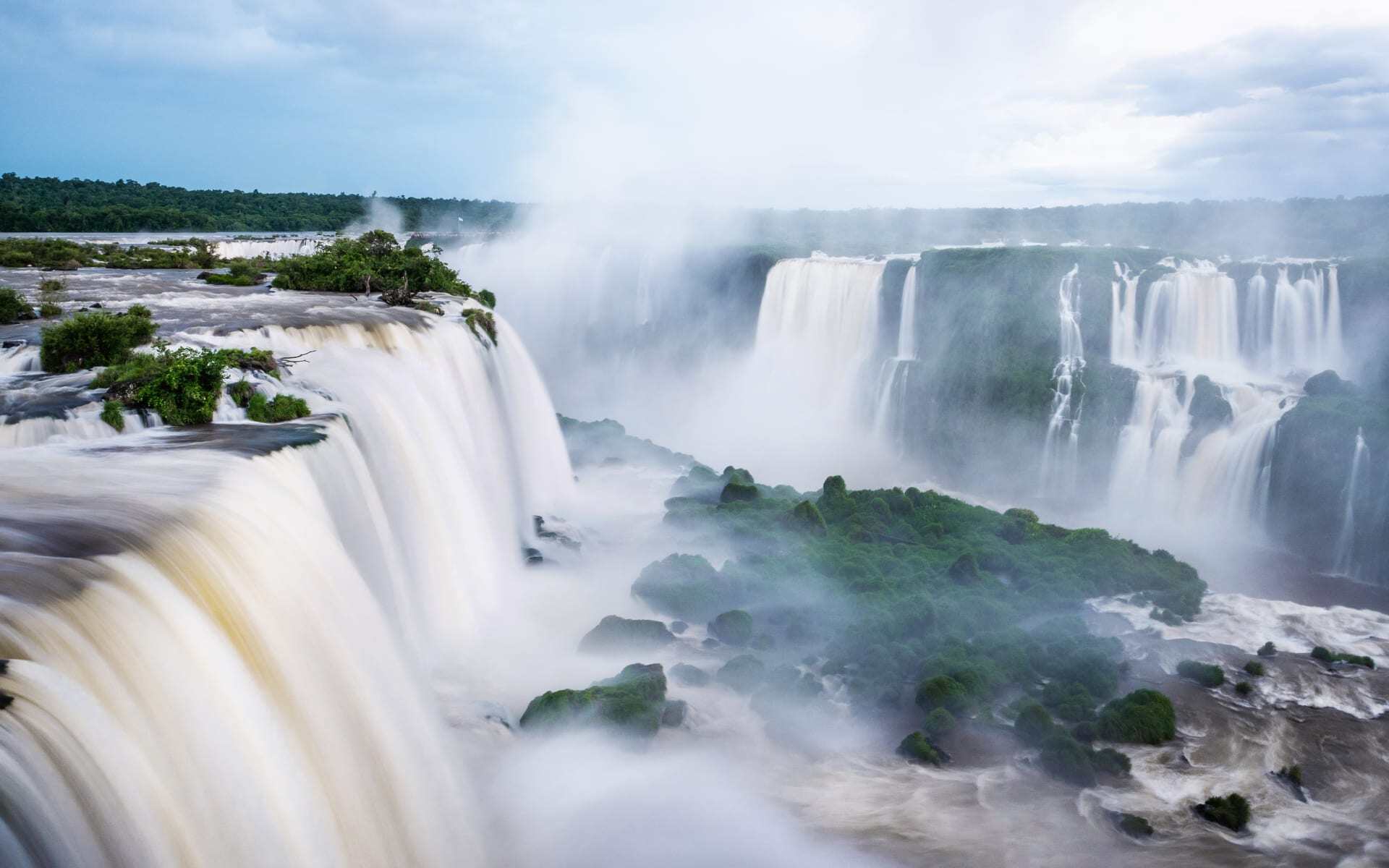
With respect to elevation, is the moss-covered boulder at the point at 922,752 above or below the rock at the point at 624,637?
below

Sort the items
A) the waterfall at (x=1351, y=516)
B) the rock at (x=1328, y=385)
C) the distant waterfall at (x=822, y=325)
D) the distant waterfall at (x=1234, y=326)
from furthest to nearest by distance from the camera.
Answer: the distant waterfall at (x=822, y=325), the distant waterfall at (x=1234, y=326), the rock at (x=1328, y=385), the waterfall at (x=1351, y=516)

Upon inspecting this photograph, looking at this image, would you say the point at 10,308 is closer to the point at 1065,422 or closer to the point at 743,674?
the point at 743,674

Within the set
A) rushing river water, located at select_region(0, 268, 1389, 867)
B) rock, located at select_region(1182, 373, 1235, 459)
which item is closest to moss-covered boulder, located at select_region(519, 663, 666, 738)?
rushing river water, located at select_region(0, 268, 1389, 867)

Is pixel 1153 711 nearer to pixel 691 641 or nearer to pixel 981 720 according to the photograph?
pixel 981 720

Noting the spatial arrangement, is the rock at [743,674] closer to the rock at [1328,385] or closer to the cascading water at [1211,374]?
the cascading water at [1211,374]

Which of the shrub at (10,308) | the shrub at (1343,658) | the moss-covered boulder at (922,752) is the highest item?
the shrub at (10,308)

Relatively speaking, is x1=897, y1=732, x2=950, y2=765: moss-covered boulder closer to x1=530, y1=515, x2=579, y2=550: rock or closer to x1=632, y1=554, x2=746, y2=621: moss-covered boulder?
x1=632, y1=554, x2=746, y2=621: moss-covered boulder

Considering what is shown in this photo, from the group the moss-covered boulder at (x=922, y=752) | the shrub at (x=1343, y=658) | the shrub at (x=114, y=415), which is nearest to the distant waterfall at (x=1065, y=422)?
the shrub at (x=1343, y=658)

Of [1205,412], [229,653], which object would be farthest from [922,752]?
[1205,412]

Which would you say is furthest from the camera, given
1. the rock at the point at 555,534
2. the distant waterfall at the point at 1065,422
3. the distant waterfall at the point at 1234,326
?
the distant waterfall at the point at 1065,422
